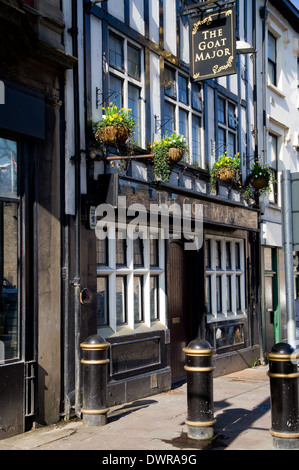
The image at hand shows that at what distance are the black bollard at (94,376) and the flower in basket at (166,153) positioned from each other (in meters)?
3.60

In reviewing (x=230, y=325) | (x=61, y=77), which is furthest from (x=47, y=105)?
(x=230, y=325)

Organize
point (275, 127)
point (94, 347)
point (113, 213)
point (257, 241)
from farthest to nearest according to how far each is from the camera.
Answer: point (275, 127) → point (257, 241) → point (113, 213) → point (94, 347)

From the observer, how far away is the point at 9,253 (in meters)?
7.46

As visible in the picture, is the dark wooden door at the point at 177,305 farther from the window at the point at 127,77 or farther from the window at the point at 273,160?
the window at the point at 273,160

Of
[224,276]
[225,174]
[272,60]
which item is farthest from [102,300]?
[272,60]

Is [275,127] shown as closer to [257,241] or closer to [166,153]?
[257,241]

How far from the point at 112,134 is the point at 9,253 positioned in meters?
2.32

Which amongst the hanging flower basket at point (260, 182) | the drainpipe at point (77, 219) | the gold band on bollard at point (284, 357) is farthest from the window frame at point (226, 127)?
the gold band on bollard at point (284, 357)

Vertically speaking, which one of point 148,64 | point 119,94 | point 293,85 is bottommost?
point 119,94

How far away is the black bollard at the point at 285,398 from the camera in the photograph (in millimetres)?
6418

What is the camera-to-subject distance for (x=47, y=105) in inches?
317

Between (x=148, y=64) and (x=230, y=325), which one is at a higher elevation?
(x=148, y=64)

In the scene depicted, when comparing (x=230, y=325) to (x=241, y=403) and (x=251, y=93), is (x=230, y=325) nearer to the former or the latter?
(x=241, y=403)

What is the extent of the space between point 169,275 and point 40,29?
15.9ft
